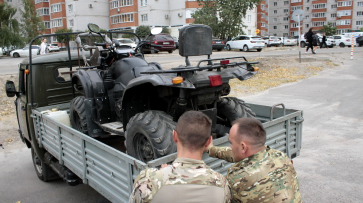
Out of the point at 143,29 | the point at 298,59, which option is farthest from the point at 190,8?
the point at 298,59

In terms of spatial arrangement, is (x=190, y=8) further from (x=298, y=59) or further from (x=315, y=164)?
(x=315, y=164)

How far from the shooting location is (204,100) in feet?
11.1

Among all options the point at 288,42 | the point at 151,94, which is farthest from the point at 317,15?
the point at 151,94

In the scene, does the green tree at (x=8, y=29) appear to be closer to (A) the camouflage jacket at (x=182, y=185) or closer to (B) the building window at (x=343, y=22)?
(A) the camouflage jacket at (x=182, y=185)

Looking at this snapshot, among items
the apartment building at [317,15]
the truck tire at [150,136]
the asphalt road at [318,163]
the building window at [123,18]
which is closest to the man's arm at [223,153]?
the truck tire at [150,136]

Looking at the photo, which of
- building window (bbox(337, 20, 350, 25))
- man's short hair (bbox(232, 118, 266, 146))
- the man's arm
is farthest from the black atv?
building window (bbox(337, 20, 350, 25))

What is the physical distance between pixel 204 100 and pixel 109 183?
1.28m

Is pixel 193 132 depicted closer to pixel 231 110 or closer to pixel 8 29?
pixel 231 110

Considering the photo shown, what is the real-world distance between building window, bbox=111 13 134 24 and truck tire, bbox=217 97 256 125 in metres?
53.2

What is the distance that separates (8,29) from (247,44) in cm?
2404

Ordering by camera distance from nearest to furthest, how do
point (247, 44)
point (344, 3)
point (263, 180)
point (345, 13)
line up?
point (263, 180), point (247, 44), point (344, 3), point (345, 13)

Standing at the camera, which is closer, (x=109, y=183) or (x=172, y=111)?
(x=109, y=183)

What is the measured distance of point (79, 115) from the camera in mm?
4328

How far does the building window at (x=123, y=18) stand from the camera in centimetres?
5497
